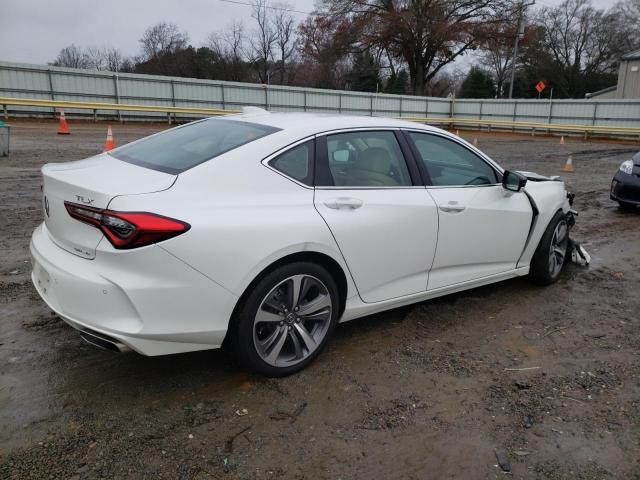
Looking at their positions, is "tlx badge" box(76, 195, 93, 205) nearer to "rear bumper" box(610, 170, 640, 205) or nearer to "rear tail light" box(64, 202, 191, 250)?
"rear tail light" box(64, 202, 191, 250)

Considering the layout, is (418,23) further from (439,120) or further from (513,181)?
(513,181)

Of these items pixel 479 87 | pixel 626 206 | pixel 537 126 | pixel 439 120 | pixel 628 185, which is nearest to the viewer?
pixel 628 185

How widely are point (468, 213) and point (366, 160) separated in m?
0.93

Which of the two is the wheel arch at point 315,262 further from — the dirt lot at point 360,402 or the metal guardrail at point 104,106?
the metal guardrail at point 104,106

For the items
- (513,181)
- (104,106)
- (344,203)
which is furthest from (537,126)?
(344,203)

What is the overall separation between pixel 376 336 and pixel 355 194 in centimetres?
112

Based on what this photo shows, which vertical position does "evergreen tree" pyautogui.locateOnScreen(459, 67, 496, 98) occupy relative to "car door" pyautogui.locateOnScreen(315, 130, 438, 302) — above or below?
above

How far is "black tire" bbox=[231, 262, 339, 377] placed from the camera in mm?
2957

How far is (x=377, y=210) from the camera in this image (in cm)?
346

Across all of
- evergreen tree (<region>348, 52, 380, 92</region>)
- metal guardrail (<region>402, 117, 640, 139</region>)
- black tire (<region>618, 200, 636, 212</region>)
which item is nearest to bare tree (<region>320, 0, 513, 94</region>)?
evergreen tree (<region>348, 52, 380, 92</region>)

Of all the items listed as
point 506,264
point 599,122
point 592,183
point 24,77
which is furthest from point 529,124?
point 506,264

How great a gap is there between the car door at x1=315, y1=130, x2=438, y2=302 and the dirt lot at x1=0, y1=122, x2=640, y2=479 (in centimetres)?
53

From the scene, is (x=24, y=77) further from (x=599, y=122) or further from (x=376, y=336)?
(x=599, y=122)

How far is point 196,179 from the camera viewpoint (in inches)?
115
